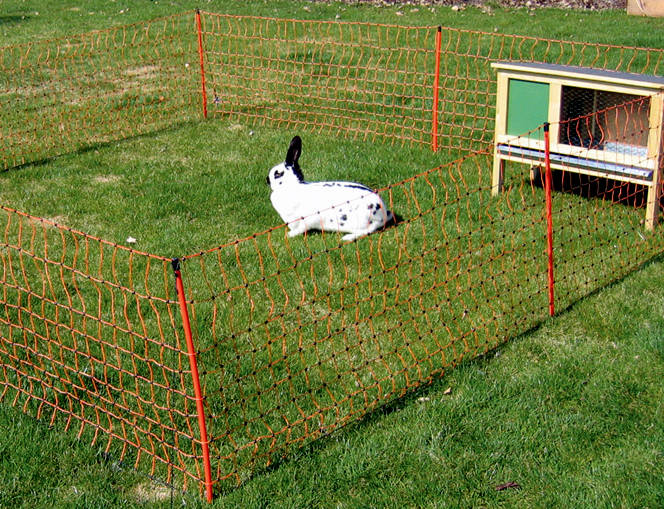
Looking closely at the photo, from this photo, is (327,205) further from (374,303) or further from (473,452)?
(473,452)

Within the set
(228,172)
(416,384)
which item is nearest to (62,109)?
(228,172)

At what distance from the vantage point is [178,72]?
1335 cm

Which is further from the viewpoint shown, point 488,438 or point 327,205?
point 327,205

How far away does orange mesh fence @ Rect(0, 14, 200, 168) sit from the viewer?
1083 cm

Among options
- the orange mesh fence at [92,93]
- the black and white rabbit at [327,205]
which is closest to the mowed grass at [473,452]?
the black and white rabbit at [327,205]

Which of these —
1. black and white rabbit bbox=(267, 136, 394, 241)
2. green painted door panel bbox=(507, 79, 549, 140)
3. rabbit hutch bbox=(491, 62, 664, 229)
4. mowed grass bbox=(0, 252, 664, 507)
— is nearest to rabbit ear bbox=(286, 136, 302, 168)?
black and white rabbit bbox=(267, 136, 394, 241)

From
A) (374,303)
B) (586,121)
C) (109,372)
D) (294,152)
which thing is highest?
(586,121)

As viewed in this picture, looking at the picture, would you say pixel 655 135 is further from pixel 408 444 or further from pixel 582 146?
pixel 408 444

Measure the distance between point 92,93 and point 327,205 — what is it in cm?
597

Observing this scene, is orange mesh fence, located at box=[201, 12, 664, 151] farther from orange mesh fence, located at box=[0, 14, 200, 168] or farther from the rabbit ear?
the rabbit ear

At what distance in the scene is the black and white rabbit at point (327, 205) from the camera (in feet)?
25.1

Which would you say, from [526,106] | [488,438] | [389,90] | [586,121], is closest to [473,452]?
[488,438]

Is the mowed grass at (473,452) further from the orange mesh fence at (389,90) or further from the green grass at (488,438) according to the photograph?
the orange mesh fence at (389,90)

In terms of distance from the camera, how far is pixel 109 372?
5.98 meters
